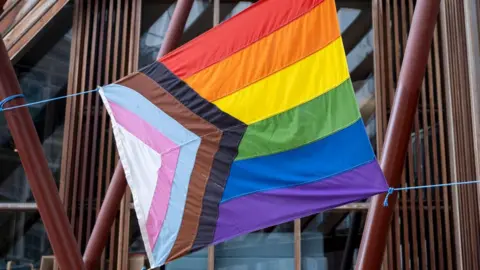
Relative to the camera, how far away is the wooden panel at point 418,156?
8.19 m

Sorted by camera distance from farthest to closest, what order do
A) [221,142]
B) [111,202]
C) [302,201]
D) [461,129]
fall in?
1. [461,129]
2. [111,202]
3. [221,142]
4. [302,201]

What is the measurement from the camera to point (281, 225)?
27.9 feet

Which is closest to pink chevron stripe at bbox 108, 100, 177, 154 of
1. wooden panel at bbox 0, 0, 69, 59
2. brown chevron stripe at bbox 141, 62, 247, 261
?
brown chevron stripe at bbox 141, 62, 247, 261

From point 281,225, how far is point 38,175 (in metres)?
4.39

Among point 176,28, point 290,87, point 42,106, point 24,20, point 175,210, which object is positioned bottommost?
point 175,210

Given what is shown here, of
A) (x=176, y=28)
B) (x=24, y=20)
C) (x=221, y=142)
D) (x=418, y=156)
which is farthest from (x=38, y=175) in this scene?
(x=418, y=156)

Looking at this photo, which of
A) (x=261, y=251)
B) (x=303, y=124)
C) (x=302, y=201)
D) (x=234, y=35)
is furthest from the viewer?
(x=261, y=251)

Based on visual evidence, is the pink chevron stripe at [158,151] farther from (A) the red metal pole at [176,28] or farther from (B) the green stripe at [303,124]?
(A) the red metal pole at [176,28]

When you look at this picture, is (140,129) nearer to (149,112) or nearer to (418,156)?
(149,112)

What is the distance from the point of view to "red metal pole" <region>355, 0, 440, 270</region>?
4.58 m

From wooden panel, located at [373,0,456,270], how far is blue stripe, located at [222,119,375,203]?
14.4 ft

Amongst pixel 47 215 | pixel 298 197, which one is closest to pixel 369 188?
pixel 298 197

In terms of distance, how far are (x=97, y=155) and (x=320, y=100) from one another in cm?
508

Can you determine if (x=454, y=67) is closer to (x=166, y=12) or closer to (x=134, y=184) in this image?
(x=166, y=12)
